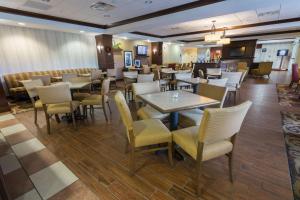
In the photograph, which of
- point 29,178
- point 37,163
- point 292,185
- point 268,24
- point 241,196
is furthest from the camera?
point 268,24

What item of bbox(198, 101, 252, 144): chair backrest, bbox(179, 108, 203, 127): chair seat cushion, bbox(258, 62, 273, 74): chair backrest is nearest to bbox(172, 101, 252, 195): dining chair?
bbox(198, 101, 252, 144): chair backrest

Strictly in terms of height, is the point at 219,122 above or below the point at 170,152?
above

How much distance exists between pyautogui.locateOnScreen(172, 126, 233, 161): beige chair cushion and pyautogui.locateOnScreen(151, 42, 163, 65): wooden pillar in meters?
10.2

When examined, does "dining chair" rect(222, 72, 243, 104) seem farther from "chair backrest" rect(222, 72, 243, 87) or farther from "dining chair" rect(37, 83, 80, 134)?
"dining chair" rect(37, 83, 80, 134)

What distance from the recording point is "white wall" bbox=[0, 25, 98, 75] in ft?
18.0

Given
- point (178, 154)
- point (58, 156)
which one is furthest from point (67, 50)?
point (178, 154)

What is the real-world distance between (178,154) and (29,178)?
1838 mm

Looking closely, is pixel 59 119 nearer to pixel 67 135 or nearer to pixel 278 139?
pixel 67 135

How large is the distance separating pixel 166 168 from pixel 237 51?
41.8ft

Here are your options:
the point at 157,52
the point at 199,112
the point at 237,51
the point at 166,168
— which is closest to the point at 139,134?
the point at 166,168

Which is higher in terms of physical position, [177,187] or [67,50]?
[67,50]

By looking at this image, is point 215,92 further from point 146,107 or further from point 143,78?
point 143,78

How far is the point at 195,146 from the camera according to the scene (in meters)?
1.45

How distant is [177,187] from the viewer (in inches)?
63.1
